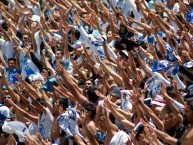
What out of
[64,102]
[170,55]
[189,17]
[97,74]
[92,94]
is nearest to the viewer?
[92,94]

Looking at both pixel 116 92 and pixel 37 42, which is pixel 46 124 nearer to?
pixel 116 92

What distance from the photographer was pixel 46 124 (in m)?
9.50

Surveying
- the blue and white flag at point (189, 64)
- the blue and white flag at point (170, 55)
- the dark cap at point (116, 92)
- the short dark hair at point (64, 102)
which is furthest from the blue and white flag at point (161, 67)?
the short dark hair at point (64, 102)

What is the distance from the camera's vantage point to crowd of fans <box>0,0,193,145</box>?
816 cm

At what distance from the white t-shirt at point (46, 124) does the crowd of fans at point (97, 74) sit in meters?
0.01

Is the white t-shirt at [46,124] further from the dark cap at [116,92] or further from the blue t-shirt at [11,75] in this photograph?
the blue t-shirt at [11,75]

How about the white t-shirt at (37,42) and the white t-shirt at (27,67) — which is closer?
the white t-shirt at (27,67)

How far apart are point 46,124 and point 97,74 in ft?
3.56

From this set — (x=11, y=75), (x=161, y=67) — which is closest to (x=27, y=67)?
(x=11, y=75)

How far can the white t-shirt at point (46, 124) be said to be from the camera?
9.50 meters

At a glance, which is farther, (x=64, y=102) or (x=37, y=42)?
(x=37, y=42)

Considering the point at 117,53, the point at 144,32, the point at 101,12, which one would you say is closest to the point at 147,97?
the point at 117,53

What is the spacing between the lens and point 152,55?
10508mm

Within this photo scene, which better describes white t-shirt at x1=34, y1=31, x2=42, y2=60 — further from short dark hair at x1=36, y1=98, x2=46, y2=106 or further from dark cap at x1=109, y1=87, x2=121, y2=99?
dark cap at x1=109, y1=87, x2=121, y2=99
